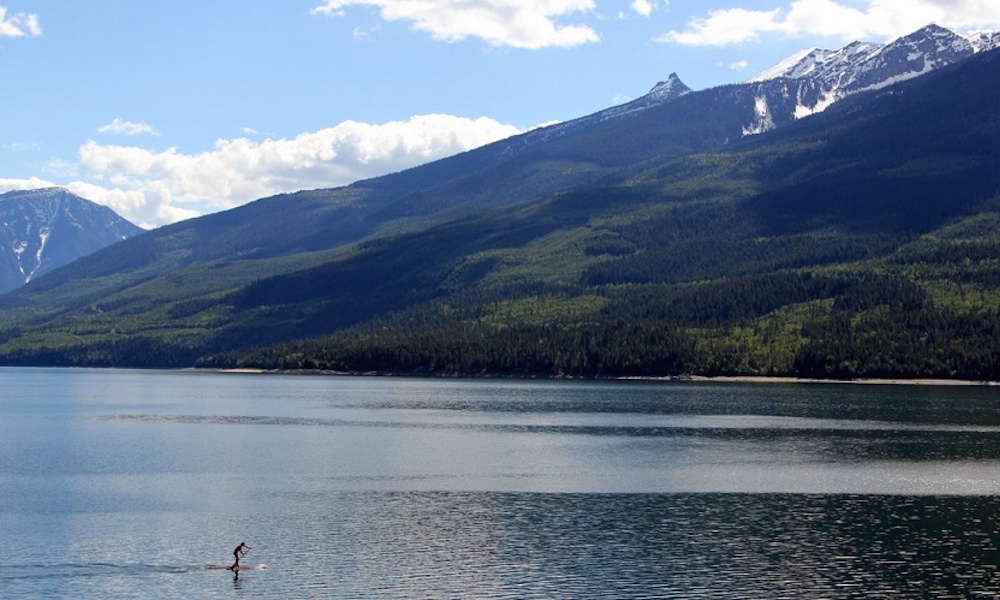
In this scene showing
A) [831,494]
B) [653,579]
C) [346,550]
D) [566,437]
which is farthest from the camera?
[566,437]

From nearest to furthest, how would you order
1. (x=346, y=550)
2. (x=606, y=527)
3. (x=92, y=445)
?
(x=346, y=550)
(x=606, y=527)
(x=92, y=445)

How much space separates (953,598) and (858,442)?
239 feet

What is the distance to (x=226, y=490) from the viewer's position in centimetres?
9825

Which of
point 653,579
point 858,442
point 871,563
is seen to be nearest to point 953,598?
point 871,563

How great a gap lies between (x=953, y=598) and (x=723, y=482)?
41.2 m

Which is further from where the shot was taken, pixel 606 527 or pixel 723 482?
pixel 723 482

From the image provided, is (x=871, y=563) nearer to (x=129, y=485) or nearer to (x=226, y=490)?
(x=226, y=490)

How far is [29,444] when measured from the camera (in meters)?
133

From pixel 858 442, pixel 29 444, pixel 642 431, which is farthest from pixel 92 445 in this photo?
pixel 858 442

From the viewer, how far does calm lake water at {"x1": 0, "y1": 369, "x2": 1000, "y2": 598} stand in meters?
66.9

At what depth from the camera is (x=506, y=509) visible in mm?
88938

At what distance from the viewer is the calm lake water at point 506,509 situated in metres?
66.9

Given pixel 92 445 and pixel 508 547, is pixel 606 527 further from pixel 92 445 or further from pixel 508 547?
pixel 92 445

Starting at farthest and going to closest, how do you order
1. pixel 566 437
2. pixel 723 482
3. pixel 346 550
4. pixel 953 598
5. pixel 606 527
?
pixel 566 437
pixel 723 482
pixel 606 527
pixel 346 550
pixel 953 598
